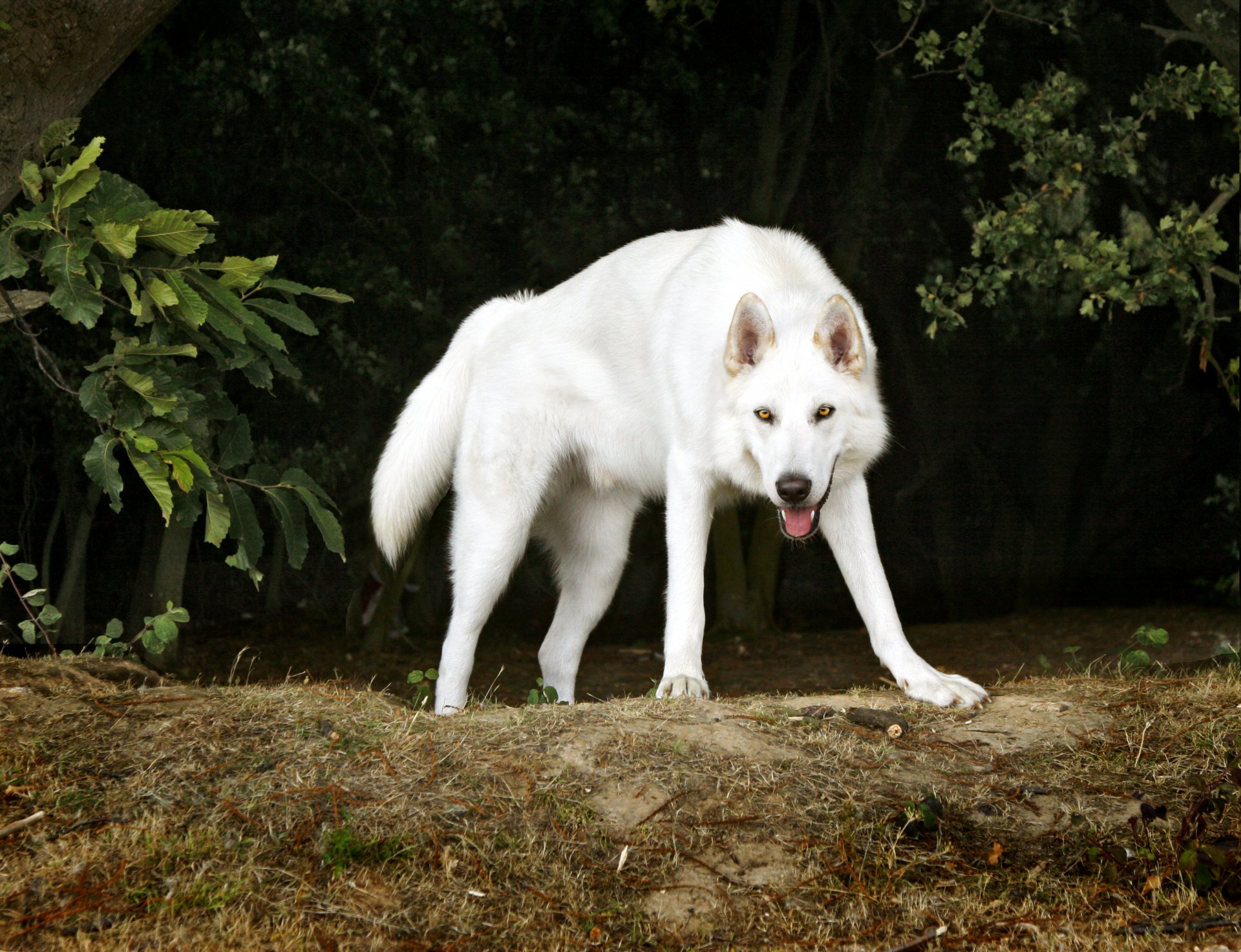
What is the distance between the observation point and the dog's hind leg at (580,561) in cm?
498

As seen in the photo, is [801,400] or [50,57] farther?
[801,400]

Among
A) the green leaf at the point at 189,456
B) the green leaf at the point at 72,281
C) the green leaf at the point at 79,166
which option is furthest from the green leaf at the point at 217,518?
the green leaf at the point at 79,166

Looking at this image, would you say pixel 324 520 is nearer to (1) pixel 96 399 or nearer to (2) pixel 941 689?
(1) pixel 96 399

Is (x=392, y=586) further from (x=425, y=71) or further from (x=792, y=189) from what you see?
(x=792, y=189)

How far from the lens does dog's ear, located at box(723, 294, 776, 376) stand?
403 cm

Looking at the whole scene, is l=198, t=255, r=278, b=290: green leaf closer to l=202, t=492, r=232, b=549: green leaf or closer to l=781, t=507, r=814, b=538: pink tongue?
l=202, t=492, r=232, b=549: green leaf

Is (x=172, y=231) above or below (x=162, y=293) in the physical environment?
above

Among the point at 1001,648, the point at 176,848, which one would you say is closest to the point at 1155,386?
the point at 1001,648

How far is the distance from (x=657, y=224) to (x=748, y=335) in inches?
183

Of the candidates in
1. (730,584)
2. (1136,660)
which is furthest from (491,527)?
(730,584)

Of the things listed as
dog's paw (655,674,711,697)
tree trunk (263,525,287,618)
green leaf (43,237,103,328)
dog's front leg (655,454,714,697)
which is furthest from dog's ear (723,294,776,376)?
tree trunk (263,525,287,618)

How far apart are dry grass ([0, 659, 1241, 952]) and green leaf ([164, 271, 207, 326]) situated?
1.14 meters

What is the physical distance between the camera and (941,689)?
3.84 m

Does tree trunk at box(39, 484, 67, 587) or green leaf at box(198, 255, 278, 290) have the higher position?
green leaf at box(198, 255, 278, 290)
